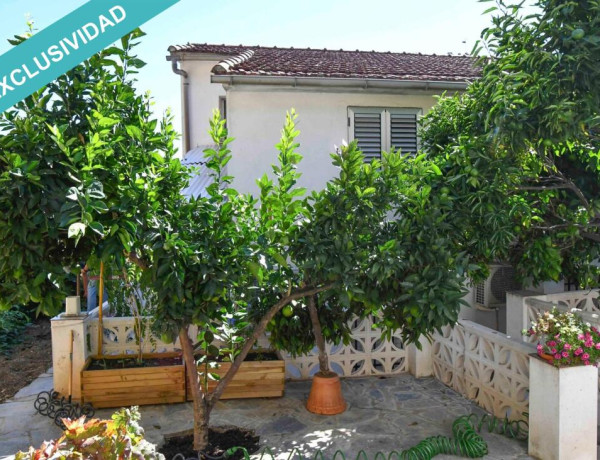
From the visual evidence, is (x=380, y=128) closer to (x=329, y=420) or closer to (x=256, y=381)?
(x=256, y=381)

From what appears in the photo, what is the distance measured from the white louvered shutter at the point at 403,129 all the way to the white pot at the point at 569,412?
7.04m

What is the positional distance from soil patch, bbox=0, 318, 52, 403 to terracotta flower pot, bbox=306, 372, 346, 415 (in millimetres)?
6075

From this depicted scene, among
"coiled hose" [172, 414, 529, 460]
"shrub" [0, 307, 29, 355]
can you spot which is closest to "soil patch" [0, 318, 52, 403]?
"shrub" [0, 307, 29, 355]

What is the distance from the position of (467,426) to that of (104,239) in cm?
594

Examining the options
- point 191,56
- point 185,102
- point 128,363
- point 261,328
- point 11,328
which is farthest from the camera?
point 185,102

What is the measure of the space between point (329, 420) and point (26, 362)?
8119 millimetres

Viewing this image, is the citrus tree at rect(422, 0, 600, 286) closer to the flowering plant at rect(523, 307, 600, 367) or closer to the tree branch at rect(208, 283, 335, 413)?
the flowering plant at rect(523, 307, 600, 367)

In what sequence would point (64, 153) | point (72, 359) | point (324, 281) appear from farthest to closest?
point (72, 359) < point (324, 281) < point (64, 153)

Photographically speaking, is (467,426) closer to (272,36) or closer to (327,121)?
(327,121)

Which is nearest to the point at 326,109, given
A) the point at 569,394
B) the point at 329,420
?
the point at 329,420

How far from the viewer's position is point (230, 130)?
11.7 meters

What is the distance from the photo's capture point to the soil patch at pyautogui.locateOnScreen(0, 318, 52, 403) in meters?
10.9

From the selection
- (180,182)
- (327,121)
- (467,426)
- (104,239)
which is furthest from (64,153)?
(327,121)

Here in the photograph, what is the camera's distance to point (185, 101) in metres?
17.5
